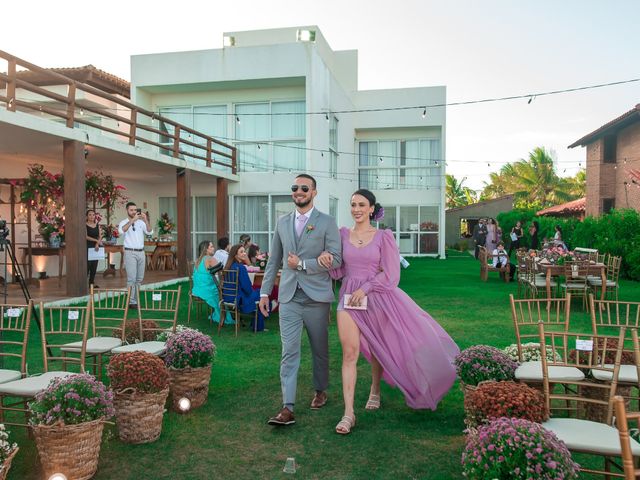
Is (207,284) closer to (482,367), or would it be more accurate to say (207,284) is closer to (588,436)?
(482,367)

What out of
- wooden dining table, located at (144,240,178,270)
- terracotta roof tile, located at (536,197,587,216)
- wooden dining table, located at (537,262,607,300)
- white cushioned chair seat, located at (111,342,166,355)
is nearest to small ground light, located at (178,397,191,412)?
white cushioned chair seat, located at (111,342,166,355)

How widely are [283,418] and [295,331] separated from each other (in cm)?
65

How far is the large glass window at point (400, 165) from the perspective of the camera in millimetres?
24156

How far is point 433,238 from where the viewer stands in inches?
955

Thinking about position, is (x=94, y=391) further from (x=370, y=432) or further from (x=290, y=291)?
(x=370, y=432)

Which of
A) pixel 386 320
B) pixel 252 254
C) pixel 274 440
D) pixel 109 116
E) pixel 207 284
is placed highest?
pixel 109 116

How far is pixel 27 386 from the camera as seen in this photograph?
3.73 m

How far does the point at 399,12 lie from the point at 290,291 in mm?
7636

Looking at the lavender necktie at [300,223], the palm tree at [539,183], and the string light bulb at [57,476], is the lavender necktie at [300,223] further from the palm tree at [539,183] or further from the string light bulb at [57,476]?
the palm tree at [539,183]

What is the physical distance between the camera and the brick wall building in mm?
23453

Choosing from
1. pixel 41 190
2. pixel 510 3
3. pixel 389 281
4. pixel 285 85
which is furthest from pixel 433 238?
pixel 389 281

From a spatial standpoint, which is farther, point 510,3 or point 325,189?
point 325,189

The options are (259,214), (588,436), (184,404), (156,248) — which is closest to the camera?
(588,436)

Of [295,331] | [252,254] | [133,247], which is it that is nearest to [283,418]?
[295,331]
